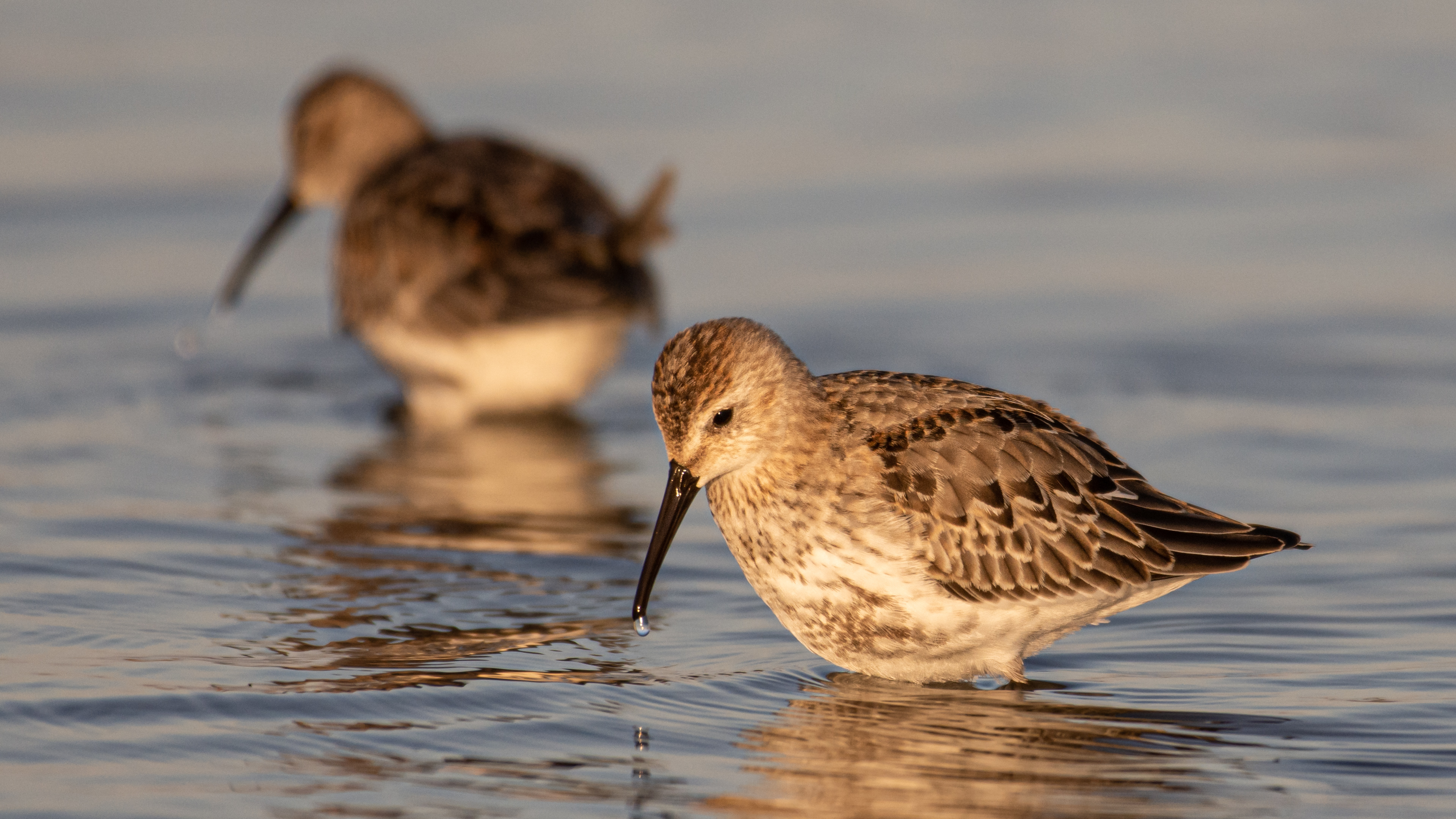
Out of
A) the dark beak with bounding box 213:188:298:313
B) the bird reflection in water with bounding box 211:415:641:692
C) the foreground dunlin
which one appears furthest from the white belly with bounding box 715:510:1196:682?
the dark beak with bounding box 213:188:298:313

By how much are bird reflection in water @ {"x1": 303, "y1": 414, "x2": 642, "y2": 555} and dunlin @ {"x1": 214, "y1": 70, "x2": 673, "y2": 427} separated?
35 centimetres

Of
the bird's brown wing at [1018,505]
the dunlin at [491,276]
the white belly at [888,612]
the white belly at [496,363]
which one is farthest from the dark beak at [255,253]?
the white belly at [888,612]

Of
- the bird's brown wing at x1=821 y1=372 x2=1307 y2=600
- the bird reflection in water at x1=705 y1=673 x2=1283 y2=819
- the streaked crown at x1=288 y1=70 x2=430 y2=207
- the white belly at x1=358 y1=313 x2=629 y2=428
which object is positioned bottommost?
the bird reflection in water at x1=705 y1=673 x2=1283 y2=819

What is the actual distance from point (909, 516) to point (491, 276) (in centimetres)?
491

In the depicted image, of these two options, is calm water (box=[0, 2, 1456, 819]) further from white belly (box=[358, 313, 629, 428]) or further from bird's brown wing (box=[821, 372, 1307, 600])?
bird's brown wing (box=[821, 372, 1307, 600])

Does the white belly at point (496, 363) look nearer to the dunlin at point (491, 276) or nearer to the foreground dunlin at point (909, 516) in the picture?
the dunlin at point (491, 276)

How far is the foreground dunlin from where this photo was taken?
6.58 metres

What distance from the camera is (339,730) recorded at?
6125 millimetres

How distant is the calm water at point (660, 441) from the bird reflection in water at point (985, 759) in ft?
0.07

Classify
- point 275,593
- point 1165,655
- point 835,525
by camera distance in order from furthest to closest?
point 275,593, point 1165,655, point 835,525

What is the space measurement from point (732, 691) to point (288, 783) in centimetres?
169

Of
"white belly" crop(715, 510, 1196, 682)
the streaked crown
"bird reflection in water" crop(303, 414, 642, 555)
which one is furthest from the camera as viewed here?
the streaked crown

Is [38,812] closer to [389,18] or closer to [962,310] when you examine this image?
[962,310]

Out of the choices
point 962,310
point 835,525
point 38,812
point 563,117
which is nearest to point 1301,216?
point 962,310
